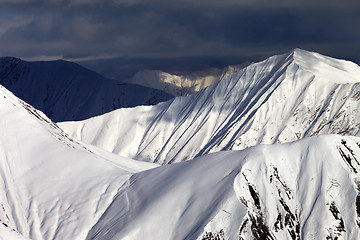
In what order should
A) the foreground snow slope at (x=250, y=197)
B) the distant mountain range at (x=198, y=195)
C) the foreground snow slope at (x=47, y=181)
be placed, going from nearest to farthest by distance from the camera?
the foreground snow slope at (x=250, y=197), the distant mountain range at (x=198, y=195), the foreground snow slope at (x=47, y=181)

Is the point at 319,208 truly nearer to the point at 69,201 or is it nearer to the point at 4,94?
the point at 69,201

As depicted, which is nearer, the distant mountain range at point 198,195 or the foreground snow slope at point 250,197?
the foreground snow slope at point 250,197

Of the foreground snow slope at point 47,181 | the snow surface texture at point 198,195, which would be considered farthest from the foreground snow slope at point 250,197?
the foreground snow slope at point 47,181

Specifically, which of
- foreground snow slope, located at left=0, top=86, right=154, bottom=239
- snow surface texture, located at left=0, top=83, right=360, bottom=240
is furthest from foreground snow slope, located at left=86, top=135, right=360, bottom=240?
foreground snow slope, located at left=0, top=86, right=154, bottom=239

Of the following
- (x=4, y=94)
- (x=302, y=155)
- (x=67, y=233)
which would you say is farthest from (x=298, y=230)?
(x=4, y=94)

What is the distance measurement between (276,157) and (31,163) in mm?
46671

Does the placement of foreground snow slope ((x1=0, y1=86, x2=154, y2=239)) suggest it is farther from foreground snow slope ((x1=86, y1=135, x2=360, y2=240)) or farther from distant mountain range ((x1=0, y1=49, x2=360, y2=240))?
foreground snow slope ((x1=86, y1=135, x2=360, y2=240))

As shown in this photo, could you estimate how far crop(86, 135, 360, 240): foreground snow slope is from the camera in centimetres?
11588

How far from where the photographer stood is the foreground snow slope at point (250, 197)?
11588 cm

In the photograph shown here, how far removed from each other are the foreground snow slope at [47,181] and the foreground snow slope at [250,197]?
397 centimetres

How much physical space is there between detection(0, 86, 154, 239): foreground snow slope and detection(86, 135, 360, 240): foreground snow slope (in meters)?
3.97

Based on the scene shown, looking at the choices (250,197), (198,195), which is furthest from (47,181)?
(250,197)

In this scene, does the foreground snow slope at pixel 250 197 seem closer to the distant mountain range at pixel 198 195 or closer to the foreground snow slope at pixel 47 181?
the distant mountain range at pixel 198 195

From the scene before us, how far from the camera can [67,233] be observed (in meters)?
126
